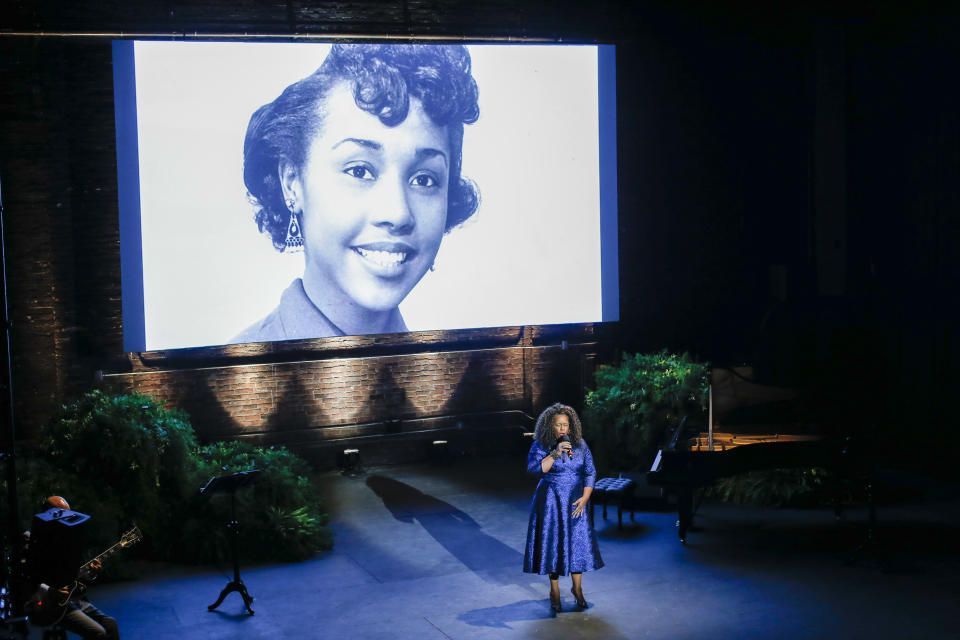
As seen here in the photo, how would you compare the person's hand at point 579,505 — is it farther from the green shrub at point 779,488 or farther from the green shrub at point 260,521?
the green shrub at point 779,488

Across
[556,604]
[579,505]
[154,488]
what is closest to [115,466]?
[154,488]

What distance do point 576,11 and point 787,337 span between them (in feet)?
17.0

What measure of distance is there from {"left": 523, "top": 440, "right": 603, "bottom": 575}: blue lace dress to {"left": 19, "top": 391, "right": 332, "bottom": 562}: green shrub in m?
2.59

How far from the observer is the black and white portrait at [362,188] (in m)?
11.7

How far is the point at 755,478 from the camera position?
36.0 ft

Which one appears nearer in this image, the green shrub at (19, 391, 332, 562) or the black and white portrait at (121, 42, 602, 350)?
the green shrub at (19, 391, 332, 562)

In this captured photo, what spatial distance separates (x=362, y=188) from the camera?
12352 millimetres

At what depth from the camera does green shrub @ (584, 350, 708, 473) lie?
37.8 feet

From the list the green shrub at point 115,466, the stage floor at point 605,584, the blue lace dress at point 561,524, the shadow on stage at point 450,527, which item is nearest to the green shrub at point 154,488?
the green shrub at point 115,466

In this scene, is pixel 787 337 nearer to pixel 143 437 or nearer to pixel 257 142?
pixel 257 142

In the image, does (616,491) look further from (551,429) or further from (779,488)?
(551,429)

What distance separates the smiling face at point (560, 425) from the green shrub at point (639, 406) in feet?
12.1

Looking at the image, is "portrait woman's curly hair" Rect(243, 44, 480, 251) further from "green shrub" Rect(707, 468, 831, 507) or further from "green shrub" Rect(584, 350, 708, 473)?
"green shrub" Rect(707, 468, 831, 507)

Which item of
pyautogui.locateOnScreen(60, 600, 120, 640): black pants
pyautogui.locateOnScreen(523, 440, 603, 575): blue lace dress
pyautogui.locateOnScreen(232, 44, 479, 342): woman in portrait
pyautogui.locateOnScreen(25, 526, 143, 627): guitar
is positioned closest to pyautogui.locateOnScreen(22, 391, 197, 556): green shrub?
pyautogui.locateOnScreen(232, 44, 479, 342): woman in portrait
